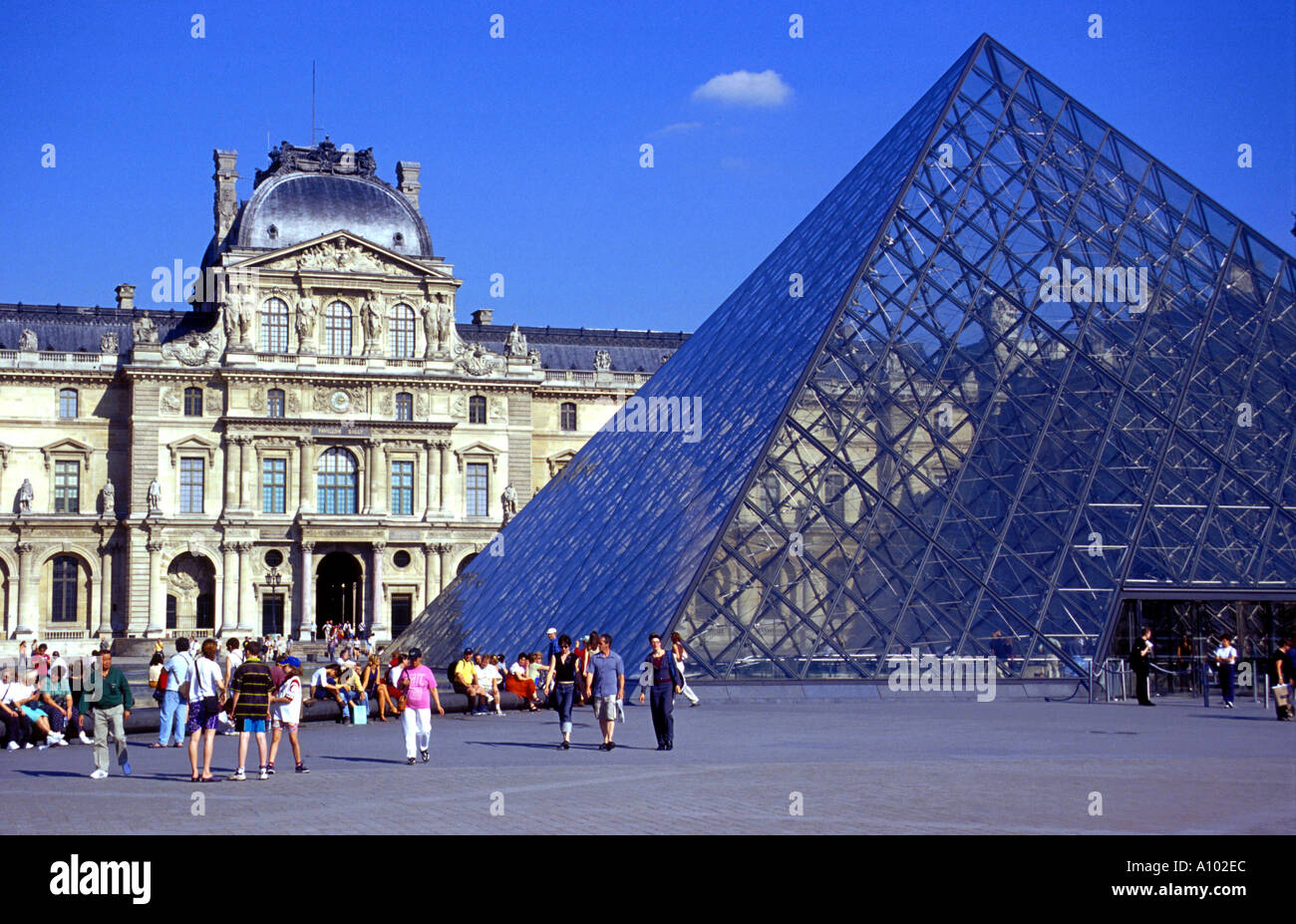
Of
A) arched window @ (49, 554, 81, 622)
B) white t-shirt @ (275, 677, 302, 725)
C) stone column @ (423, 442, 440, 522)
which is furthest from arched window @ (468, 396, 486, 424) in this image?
white t-shirt @ (275, 677, 302, 725)

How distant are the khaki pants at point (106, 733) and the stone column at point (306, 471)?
4704cm

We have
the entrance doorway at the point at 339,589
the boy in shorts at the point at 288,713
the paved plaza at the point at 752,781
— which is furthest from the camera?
the entrance doorway at the point at 339,589

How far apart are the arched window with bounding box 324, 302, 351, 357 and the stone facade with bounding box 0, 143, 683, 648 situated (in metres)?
0.06

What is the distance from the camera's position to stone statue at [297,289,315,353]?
60250 mm

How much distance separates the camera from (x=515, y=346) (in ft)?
211

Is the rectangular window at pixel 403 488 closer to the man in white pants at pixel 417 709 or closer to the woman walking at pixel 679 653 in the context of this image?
the woman walking at pixel 679 653

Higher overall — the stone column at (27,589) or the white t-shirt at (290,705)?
the stone column at (27,589)

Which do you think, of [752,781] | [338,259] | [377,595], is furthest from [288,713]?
[338,259]

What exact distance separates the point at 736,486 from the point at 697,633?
2011 millimetres

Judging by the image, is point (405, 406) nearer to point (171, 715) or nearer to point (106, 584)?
point (106, 584)

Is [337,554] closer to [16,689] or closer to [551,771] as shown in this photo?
[16,689]

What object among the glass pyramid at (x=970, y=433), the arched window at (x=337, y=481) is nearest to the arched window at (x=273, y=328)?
the arched window at (x=337, y=481)

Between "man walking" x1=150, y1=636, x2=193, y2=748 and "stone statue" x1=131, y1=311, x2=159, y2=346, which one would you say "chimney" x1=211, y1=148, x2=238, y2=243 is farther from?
"man walking" x1=150, y1=636, x2=193, y2=748

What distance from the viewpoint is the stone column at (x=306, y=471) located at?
198ft
